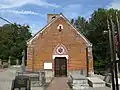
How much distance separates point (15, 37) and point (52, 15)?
107 feet

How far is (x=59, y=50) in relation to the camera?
40.8 meters

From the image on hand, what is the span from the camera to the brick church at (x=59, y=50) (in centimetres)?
4028

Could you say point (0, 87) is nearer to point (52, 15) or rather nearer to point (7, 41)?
point (52, 15)

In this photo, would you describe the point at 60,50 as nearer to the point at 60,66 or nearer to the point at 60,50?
the point at 60,50

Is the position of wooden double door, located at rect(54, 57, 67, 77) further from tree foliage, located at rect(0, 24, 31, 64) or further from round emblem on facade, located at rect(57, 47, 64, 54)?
tree foliage, located at rect(0, 24, 31, 64)

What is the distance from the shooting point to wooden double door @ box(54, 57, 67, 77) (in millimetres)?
40875

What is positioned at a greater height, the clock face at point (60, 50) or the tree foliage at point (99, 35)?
the tree foliage at point (99, 35)

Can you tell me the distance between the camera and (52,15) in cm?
4547

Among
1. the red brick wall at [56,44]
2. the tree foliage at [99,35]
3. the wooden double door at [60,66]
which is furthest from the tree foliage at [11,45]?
the wooden double door at [60,66]

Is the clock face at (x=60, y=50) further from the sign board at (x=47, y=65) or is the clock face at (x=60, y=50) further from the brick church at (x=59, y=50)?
the sign board at (x=47, y=65)

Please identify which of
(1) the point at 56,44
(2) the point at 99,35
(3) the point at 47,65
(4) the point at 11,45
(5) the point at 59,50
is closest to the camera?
(3) the point at 47,65

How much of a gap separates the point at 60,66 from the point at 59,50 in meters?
2.35

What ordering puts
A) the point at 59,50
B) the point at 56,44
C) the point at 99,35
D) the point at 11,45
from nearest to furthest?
the point at 59,50 < the point at 56,44 < the point at 99,35 < the point at 11,45

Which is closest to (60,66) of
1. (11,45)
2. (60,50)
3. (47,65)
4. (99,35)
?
(47,65)
